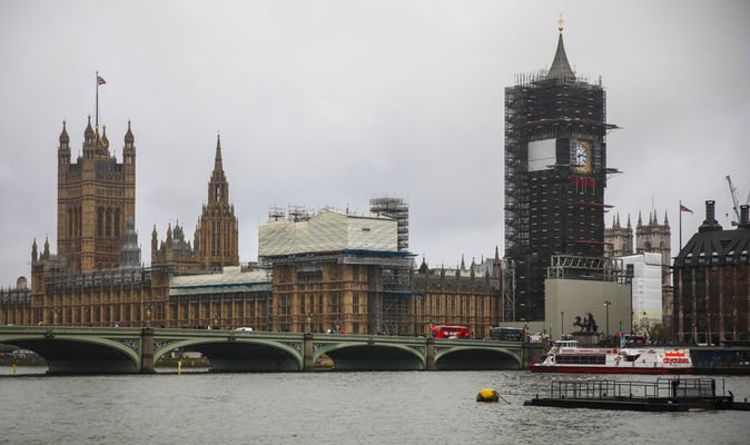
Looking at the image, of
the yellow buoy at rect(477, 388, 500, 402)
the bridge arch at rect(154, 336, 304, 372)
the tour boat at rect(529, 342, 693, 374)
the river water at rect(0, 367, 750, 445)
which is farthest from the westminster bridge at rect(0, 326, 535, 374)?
the yellow buoy at rect(477, 388, 500, 402)

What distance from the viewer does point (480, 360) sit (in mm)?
197000

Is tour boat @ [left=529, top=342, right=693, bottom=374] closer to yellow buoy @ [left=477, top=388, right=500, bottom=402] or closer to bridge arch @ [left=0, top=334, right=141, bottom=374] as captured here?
bridge arch @ [left=0, top=334, right=141, bottom=374]

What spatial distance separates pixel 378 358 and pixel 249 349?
989 inches

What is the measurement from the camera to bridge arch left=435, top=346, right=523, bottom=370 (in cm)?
19175

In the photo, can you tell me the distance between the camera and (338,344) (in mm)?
169625

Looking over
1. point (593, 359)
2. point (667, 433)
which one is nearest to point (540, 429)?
point (667, 433)

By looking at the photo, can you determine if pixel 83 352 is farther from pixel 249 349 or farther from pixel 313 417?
pixel 313 417

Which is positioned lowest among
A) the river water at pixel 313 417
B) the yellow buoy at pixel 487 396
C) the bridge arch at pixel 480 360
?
the river water at pixel 313 417

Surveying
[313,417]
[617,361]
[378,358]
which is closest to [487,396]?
[313,417]

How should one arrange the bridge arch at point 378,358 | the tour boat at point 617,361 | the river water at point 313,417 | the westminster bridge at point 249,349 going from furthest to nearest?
the tour boat at point 617,361 → the bridge arch at point 378,358 → the westminster bridge at point 249,349 → the river water at point 313,417

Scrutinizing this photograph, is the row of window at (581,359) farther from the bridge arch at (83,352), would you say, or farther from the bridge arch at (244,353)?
the bridge arch at (83,352)

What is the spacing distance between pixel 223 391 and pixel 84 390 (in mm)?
10916

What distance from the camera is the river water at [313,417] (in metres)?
87.4

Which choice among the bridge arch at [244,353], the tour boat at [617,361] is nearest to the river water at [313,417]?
the bridge arch at [244,353]
